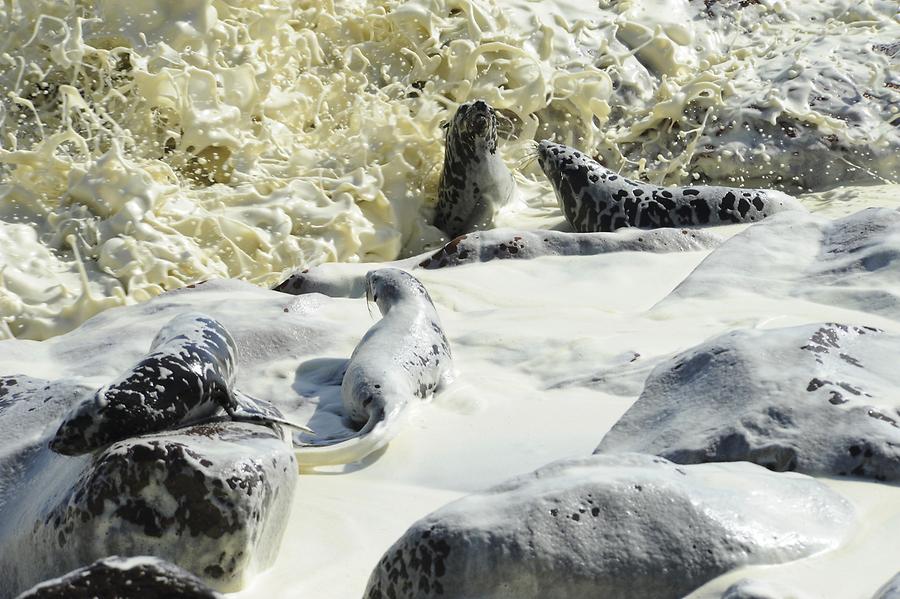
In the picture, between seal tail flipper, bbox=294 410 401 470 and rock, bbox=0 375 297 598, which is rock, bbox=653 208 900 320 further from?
rock, bbox=0 375 297 598

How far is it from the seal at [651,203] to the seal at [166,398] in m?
3.91

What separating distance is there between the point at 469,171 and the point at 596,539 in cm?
511

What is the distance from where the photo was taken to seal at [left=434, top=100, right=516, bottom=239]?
288 inches

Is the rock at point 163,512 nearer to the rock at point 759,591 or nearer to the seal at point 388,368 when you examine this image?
the seal at point 388,368

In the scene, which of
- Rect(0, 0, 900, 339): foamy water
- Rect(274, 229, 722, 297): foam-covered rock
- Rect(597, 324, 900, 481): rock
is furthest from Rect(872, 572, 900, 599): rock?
Rect(0, 0, 900, 339): foamy water

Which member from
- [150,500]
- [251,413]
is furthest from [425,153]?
[150,500]

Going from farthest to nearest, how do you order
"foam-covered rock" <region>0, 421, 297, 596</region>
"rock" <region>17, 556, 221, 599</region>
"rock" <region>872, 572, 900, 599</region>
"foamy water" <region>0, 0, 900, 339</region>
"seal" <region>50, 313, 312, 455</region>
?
"foamy water" <region>0, 0, 900, 339</region>
"seal" <region>50, 313, 312, 455</region>
"foam-covered rock" <region>0, 421, 297, 596</region>
"rock" <region>872, 572, 900, 599</region>
"rock" <region>17, 556, 221, 599</region>

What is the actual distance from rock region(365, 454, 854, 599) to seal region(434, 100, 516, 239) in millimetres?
4884

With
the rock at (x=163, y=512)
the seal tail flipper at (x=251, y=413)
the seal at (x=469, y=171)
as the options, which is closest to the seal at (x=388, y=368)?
the seal tail flipper at (x=251, y=413)

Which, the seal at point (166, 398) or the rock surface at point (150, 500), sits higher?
the seal at point (166, 398)

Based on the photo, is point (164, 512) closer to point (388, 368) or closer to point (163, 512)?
point (163, 512)

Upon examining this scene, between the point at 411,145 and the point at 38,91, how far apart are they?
7.49ft

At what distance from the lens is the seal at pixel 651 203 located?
686 centimetres

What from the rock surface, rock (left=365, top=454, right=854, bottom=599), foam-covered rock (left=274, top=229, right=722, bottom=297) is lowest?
foam-covered rock (left=274, top=229, right=722, bottom=297)
